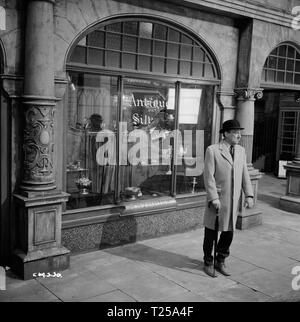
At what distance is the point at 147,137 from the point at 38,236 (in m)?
2.89

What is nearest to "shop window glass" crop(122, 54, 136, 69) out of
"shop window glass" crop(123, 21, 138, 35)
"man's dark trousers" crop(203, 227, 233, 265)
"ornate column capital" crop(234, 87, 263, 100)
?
"shop window glass" crop(123, 21, 138, 35)

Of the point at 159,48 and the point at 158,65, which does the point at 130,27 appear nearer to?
the point at 159,48

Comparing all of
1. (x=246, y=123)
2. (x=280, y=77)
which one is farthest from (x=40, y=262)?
(x=280, y=77)

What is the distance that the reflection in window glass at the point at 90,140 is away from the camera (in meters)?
6.78

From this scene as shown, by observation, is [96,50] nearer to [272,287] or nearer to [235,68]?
[235,68]

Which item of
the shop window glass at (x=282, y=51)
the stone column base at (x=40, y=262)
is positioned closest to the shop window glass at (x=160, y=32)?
the shop window glass at (x=282, y=51)

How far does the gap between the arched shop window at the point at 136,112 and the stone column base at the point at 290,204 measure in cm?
289

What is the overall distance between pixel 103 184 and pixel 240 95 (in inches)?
129

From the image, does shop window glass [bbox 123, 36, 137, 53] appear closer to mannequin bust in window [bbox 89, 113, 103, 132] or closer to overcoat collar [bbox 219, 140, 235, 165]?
mannequin bust in window [bbox 89, 113, 103, 132]

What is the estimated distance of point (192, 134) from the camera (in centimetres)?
840

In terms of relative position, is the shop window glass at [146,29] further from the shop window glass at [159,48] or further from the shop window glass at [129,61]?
the shop window glass at [129,61]

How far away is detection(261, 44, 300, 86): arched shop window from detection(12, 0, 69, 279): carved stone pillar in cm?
504

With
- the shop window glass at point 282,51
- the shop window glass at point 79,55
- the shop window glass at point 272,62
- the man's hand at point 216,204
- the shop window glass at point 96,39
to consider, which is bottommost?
the man's hand at point 216,204

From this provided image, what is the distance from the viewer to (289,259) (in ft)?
22.5
